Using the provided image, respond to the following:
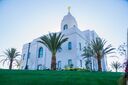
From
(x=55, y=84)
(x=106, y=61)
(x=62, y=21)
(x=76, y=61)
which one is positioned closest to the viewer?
(x=55, y=84)

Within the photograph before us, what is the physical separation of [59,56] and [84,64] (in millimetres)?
4472

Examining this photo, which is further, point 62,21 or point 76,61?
point 62,21

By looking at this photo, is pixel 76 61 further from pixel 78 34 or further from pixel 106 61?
pixel 106 61

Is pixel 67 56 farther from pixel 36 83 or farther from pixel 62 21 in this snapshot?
pixel 36 83

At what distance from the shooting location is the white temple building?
27203 mm

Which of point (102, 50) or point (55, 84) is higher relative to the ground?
point (102, 50)

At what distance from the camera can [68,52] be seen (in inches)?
1093

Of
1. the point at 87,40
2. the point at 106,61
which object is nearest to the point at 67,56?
the point at 87,40

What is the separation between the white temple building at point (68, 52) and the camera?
1071 inches

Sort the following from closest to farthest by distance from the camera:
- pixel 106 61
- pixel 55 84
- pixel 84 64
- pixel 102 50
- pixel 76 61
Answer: pixel 55 84
pixel 102 50
pixel 76 61
pixel 84 64
pixel 106 61

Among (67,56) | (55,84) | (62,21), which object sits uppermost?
(62,21)

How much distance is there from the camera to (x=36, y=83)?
9.11 m

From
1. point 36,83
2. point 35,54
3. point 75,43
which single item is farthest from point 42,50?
point 36,83

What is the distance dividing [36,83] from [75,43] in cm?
1887
